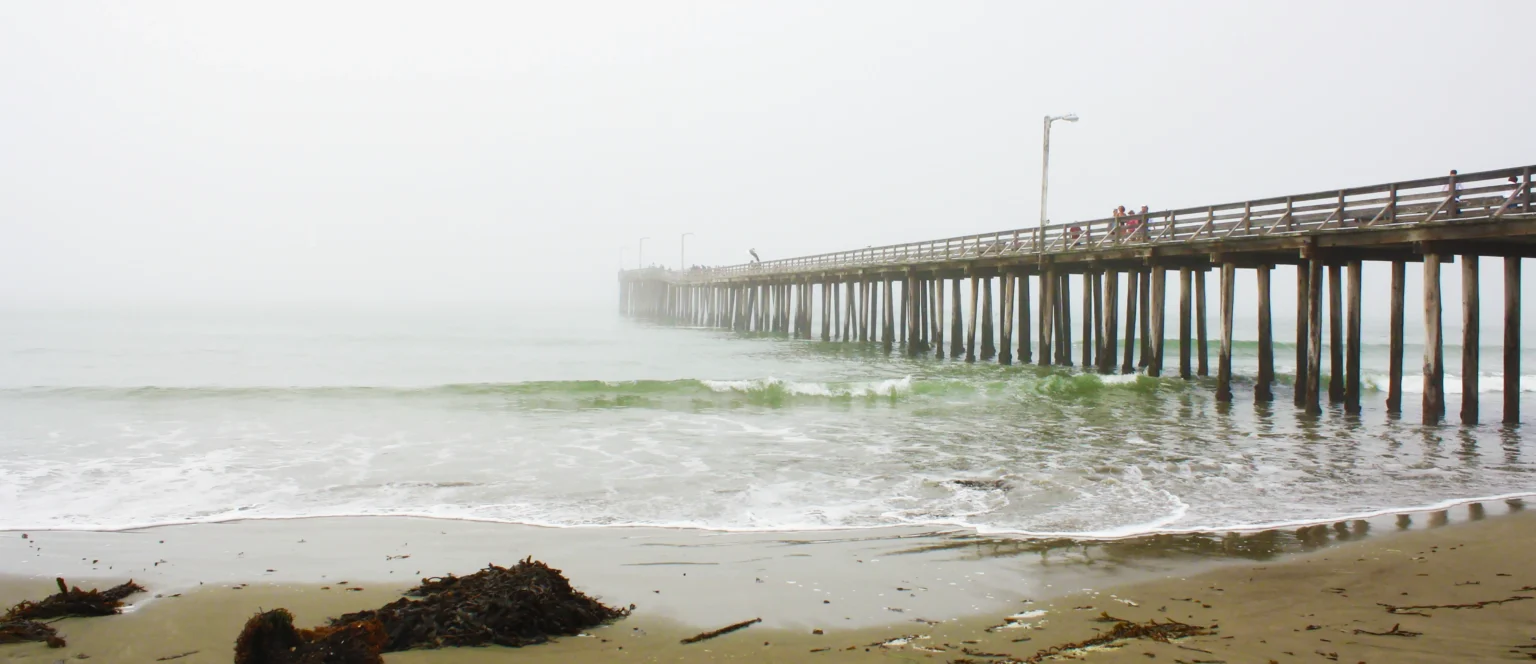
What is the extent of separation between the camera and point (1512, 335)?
12812 mm

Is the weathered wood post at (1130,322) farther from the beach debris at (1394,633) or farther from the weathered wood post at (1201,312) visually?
the beach debris at (1394,633)

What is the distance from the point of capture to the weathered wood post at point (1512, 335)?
12789 mm

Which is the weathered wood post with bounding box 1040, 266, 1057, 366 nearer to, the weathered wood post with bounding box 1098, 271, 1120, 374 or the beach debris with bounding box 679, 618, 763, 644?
the weathered wood post with bounding box 1098, 271, 1120, 374

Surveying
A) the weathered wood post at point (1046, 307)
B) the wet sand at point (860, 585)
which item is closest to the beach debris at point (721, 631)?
the wet sand at point (860, 585)

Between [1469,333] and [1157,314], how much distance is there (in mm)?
6985

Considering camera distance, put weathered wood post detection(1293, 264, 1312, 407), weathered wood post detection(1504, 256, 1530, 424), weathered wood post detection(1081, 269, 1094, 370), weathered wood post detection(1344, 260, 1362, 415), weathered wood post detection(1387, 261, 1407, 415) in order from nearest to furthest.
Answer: weathered wood post detection(1504, 256, 1530, 424)
weathered wood post detection(1387, 261, 1407, 415)
weathered wood post detection(1344, 260, 1362, 415)
weathered wood post detection(1293, 264, 1312, 407)
weathered wood post detection(1081, 269, 1094, 370)

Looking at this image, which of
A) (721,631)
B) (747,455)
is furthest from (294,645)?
A: (747,455)

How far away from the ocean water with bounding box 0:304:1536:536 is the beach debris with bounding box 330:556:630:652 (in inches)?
113

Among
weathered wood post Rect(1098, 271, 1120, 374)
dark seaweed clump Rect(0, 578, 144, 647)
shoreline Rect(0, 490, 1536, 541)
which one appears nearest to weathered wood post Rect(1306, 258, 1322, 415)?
weathered wood post Rect(1098, 271, 1120, 374)

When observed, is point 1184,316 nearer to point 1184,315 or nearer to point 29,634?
point 1184,315

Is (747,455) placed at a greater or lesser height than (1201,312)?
lesser

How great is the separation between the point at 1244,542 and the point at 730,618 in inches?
167

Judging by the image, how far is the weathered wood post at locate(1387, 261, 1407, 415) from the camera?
565 inches

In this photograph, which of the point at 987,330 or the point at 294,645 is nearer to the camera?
the point at 294,645
